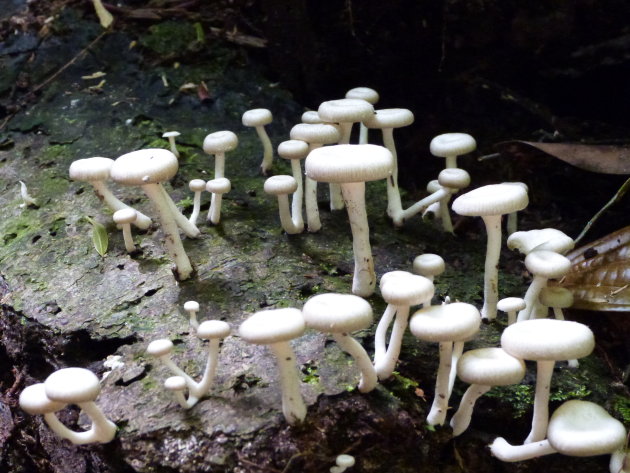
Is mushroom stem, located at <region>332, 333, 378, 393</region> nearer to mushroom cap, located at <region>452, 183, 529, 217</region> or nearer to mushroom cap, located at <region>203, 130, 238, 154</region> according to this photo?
mushroom cap, located at <region>452, 183, 529, 217</region>

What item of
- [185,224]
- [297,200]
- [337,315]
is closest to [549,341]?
[337,315]

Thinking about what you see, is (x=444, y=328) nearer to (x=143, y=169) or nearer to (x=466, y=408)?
(x=466, y=408)

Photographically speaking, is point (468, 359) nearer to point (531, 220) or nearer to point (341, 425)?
point (341, 425)

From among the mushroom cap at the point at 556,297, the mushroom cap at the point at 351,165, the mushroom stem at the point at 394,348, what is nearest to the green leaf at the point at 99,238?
the mushroom cap at the point at 351,165

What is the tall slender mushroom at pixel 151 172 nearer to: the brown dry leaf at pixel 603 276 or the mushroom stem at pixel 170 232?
the mushroom stem at pixel 170 232

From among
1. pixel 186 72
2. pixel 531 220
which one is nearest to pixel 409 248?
pixel 531 220

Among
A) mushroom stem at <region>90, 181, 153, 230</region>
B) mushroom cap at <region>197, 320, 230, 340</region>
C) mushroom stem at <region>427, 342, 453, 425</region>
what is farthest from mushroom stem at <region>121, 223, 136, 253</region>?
mushroom stem at <region>427, 342, 453, 425</region>

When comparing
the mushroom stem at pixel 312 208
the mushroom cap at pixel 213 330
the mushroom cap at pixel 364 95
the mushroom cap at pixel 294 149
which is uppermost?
the mushroom cap at pixel 364 95
